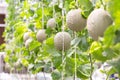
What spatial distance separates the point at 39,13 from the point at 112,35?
1.64 metres

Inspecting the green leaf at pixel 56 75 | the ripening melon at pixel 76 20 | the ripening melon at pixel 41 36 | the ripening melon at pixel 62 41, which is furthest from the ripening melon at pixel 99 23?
the ripening melon at pixel 41 36

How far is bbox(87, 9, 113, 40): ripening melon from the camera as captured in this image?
0.91m

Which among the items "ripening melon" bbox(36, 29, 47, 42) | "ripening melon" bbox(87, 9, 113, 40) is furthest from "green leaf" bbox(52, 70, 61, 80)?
"ripening melon" bbox(87, 9, 113, 40)

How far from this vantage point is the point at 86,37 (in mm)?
1510

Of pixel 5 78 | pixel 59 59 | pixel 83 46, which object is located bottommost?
pixel 5 78

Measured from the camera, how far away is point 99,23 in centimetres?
91

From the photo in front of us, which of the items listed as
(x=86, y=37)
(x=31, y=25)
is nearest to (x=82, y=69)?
(x=86, y=37)

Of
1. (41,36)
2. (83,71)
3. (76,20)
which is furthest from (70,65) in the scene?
(41,36)

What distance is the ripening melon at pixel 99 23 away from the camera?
35.7 inches

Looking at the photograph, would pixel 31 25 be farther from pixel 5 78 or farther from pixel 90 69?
pixel 5 78

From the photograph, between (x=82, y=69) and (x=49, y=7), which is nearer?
(x=82, y=69)

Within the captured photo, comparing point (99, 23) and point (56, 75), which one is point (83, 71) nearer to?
point (56, 75)

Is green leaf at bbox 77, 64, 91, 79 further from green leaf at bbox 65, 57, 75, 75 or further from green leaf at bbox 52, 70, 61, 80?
green leaf at bbox 52, 70, 61, 80

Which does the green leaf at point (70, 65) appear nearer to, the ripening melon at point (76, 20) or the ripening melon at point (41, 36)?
the ripening melon at point (76, 20)
